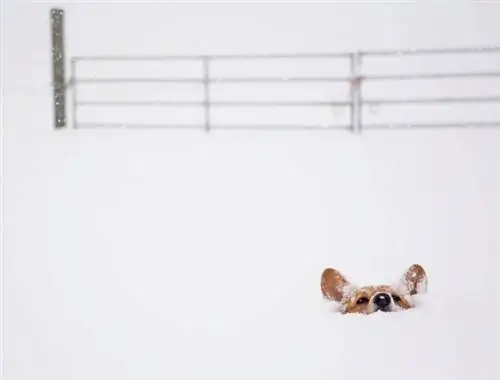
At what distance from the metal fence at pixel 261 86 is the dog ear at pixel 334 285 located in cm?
33

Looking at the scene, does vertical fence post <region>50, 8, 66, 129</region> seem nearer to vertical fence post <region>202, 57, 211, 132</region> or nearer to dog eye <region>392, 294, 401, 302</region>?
vertical fence post <region>202, 57, 211, 132</region>

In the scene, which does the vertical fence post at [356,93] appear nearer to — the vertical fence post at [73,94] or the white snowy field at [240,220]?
the white snowy field at [240,220]

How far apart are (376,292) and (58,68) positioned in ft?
2.97

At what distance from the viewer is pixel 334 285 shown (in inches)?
56.2

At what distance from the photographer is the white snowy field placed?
1.42 meters

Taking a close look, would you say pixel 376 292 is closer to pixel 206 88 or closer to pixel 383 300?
pixel 383 300

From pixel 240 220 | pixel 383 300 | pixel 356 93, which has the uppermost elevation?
pixel 356 93

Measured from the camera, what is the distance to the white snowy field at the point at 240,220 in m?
1.42

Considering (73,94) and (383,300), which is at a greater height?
(73,94)

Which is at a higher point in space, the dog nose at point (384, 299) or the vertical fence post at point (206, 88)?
the vertical fence post at point (206, 88)

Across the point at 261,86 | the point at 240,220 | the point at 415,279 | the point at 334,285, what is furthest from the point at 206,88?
the point at 415,279

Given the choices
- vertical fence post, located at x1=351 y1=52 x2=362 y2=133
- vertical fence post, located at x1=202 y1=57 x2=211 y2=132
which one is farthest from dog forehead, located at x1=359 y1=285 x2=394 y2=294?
vertical fence post, located at x1=202 y1=57 x2=211 y2=132

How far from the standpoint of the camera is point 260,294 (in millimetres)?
1450

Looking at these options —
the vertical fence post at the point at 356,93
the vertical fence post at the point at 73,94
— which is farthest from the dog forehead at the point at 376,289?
the vertical fence post at the point at 73,94
